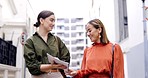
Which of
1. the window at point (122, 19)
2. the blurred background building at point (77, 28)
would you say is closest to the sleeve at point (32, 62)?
the blurred background building at point (77, 28)

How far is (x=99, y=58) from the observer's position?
5.64 ft

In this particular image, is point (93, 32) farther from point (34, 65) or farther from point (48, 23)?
point (34, 65)

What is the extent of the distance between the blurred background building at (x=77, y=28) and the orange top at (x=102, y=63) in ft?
2.07

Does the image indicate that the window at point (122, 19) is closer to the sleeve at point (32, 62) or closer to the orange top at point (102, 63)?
the orange top at point (102, 63)

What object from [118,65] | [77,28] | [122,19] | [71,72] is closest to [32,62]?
[71,72]

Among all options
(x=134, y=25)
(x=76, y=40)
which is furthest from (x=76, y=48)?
(x=134, y=25)

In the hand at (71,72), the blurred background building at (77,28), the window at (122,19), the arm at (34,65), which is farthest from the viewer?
the window at (122,19)

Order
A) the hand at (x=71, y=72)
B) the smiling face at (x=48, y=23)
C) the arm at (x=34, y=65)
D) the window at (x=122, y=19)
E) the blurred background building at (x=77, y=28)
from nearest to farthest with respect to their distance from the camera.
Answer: the arm at (x=34, y=65)
the smiling face at (x=48, y=23)
the hand at (x=71, y=72)
the blurred background building at (x=77, y=28)
the window at (x=122, y=19)

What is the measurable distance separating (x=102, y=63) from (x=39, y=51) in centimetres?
45

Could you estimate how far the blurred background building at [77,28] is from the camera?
119 inches

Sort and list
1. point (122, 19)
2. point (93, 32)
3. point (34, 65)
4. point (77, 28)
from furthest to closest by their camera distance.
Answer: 1. point (77, 28)
2. point (122, 19)
3. point (93, 32)
4. point (34, 65)

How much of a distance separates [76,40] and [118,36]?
129 inches

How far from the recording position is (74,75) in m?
1.83

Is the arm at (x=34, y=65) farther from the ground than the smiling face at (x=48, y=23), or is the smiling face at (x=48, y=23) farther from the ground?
the smiling face at (x=48, y=23)
